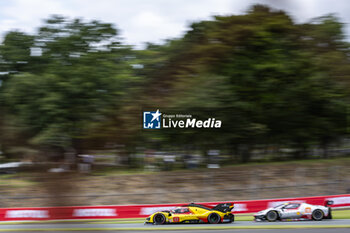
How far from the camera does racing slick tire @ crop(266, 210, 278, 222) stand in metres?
12.5

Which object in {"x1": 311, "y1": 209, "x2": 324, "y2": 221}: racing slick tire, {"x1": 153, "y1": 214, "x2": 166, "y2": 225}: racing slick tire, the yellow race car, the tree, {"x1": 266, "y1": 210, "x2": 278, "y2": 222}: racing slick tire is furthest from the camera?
{"x1": 153, "y1": 214, "x2": 166, "y2": 225}: racing slick tire

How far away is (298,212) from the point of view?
1221cm

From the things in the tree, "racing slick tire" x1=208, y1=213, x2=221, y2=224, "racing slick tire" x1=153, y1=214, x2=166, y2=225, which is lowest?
"racing slick tire" x1=153, y1=214, x2=166, y2=225

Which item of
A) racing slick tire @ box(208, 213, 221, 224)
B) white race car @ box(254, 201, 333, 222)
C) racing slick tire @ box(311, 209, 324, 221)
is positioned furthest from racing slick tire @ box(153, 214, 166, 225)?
racing slick tire @ box(311, 209, 324, 221)

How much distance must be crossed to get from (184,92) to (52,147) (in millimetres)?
605

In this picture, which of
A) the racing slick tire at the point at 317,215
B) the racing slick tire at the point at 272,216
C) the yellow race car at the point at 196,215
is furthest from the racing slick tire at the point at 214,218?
the racing slick tire at the point at 317,215

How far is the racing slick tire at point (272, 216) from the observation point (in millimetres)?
12511

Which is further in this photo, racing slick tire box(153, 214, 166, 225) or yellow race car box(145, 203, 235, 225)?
racing slick tire box(153, 214, 166, 225)

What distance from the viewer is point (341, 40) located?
11602 mm

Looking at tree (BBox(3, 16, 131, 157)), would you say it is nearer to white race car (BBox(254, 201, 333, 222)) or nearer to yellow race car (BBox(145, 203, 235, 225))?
yellow race car (BBox(145, 203, 235, 225))

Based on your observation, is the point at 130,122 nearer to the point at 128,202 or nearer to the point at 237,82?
the point at 237,82

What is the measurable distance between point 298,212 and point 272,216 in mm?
887

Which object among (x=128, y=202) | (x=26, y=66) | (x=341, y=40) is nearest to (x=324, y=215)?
(x=341, y=40)

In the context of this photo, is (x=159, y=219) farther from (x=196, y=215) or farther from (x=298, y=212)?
(x=298, y=212)
